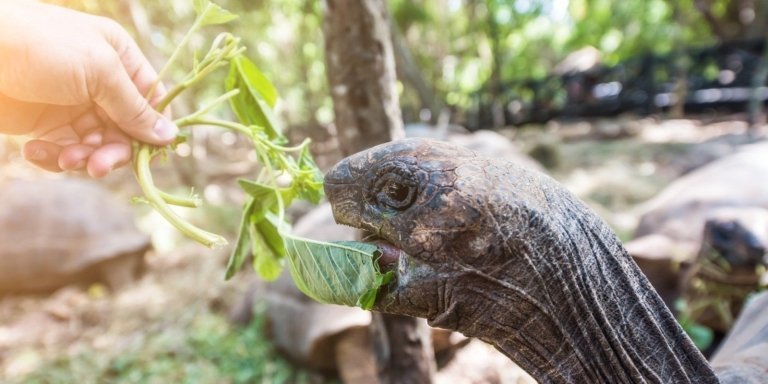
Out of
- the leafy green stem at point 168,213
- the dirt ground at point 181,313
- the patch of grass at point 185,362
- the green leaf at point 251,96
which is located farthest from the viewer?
the dirt ground at point 181,313

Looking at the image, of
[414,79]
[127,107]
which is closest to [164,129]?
[127,107]

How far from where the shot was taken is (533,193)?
758 millimetres

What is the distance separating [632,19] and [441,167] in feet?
48.6

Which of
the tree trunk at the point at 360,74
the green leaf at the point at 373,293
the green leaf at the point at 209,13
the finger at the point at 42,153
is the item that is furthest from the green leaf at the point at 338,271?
the tree trunk at the point at 360,74

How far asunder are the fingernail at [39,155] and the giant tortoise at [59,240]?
3097 mm

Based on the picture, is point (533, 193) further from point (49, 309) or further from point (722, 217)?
point (49, 309)

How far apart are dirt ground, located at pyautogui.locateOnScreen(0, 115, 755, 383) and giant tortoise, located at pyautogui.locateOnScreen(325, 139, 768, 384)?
1.26m

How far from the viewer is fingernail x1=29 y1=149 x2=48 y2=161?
3.32ft

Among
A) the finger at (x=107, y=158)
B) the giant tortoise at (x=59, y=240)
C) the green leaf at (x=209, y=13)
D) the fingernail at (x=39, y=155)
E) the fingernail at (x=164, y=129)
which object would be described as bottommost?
the giant tortoise at (x=59, y=240)

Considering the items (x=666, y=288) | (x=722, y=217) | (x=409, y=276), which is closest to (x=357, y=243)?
(x=409, y=276)

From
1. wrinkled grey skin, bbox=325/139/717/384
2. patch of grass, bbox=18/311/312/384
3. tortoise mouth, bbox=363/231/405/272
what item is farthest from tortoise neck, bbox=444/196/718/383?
patch of grass, bbox=18/311/312/384

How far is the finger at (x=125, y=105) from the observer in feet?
2.85

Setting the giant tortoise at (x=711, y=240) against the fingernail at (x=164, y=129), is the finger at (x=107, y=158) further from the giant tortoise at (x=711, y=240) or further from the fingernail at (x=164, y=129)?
the giant tortoise at (x=711, y=240)

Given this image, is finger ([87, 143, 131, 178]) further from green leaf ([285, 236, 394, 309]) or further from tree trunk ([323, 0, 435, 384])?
tree trunk ([323, 0, 435, 384])
